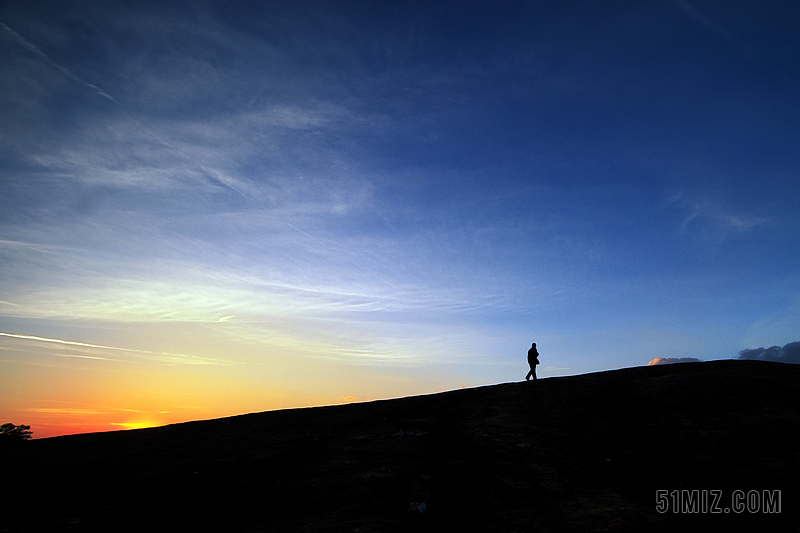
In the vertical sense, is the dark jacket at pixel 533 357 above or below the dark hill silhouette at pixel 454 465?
above

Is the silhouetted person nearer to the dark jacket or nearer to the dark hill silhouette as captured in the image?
the dark jacket

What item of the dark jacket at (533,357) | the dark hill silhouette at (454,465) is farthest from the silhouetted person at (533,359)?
the dark hill silhouette at (454,465)

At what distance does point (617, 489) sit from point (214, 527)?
37.4 ft

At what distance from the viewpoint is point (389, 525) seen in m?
10.2

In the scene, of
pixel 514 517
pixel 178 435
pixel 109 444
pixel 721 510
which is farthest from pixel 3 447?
pixel 721 510

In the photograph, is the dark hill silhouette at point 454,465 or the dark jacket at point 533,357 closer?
the dark hill silhouette at point 454,465

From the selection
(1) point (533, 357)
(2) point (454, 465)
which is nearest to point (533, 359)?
(1) point (533, 357)

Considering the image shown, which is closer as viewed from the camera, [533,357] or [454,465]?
[454,465]

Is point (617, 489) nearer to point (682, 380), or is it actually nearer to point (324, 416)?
point (682, 380)

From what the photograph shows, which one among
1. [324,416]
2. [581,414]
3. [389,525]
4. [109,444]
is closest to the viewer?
[389,525]

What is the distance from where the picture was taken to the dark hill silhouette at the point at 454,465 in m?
10.9

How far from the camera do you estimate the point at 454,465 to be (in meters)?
14.1

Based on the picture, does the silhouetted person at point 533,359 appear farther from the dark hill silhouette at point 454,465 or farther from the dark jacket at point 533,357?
the dark hill silhouette at point 454,465

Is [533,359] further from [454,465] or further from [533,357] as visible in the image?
[454,465]
